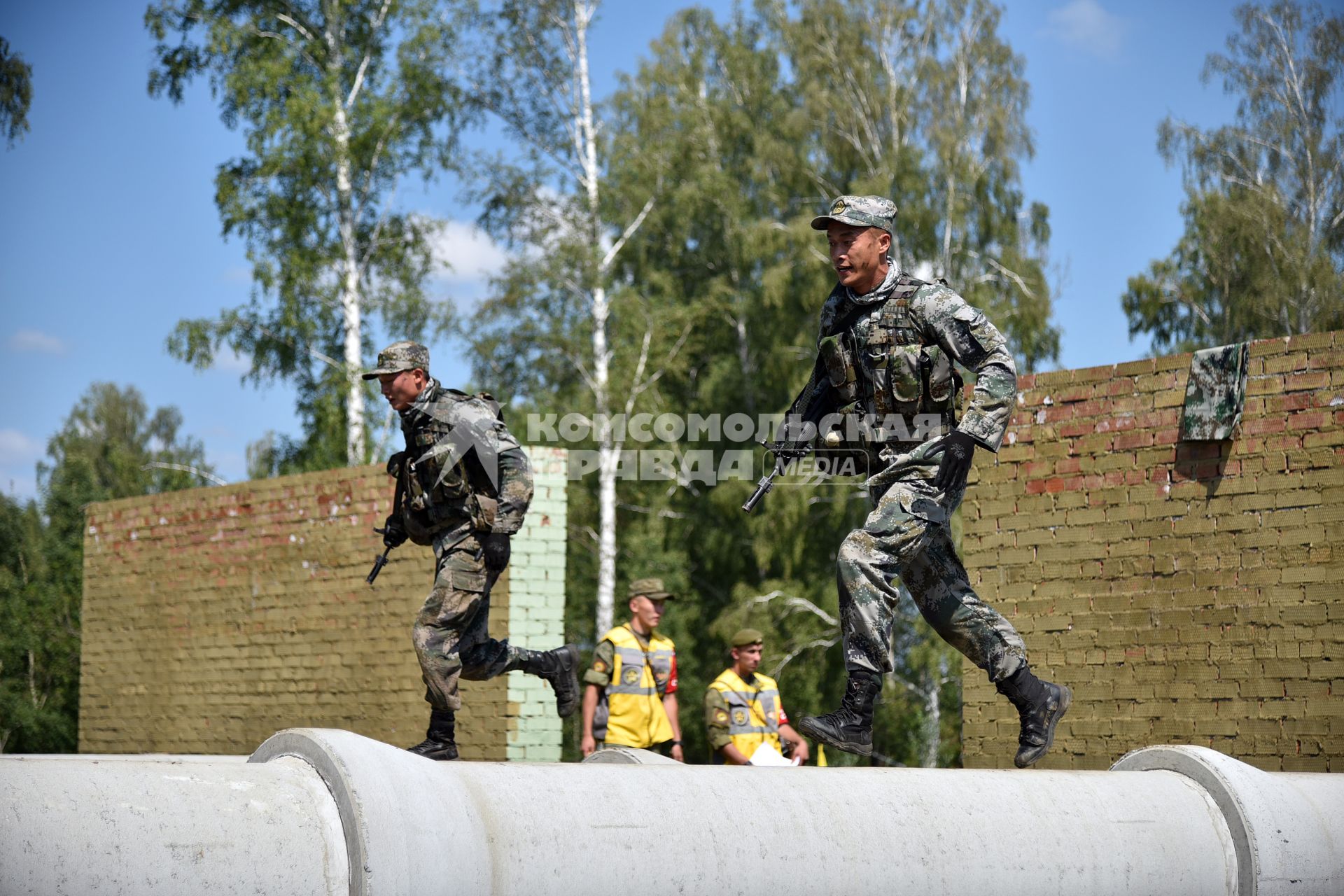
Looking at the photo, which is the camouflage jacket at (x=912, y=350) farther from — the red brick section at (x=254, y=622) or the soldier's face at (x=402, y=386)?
the red brick section at (x=254, y=622)

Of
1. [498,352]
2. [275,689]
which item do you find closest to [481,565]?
[275,689]

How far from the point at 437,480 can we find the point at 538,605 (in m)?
4.37

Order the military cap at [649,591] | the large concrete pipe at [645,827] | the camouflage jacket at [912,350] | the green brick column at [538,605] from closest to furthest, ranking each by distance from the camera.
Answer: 1. the large concrete pipe at [645,827]
2. the camouflage jacket at [912,350]
3. the military cap at [649,591]
4. the green brick column at [538,605]

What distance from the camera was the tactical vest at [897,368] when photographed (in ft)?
17.6

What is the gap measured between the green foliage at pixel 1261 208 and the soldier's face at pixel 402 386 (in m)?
19.5

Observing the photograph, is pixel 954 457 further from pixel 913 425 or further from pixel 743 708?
pixel 743 708

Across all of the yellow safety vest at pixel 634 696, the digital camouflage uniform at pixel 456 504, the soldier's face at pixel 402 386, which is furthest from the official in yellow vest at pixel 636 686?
the soldier's face at pixel 402 386

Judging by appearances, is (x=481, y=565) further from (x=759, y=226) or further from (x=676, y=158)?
(x=676, y=158)

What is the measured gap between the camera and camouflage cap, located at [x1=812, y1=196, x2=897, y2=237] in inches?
212

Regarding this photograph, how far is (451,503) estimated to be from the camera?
7004mm

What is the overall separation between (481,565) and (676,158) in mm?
22049

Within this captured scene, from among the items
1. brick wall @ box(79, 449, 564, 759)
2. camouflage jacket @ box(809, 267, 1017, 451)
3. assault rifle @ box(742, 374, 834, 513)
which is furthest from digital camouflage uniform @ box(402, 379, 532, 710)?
brick wall @ box(79, 449, 564, 759)

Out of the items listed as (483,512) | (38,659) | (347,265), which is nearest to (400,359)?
(483,512)

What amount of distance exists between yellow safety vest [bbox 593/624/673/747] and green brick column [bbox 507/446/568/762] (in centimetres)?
185
